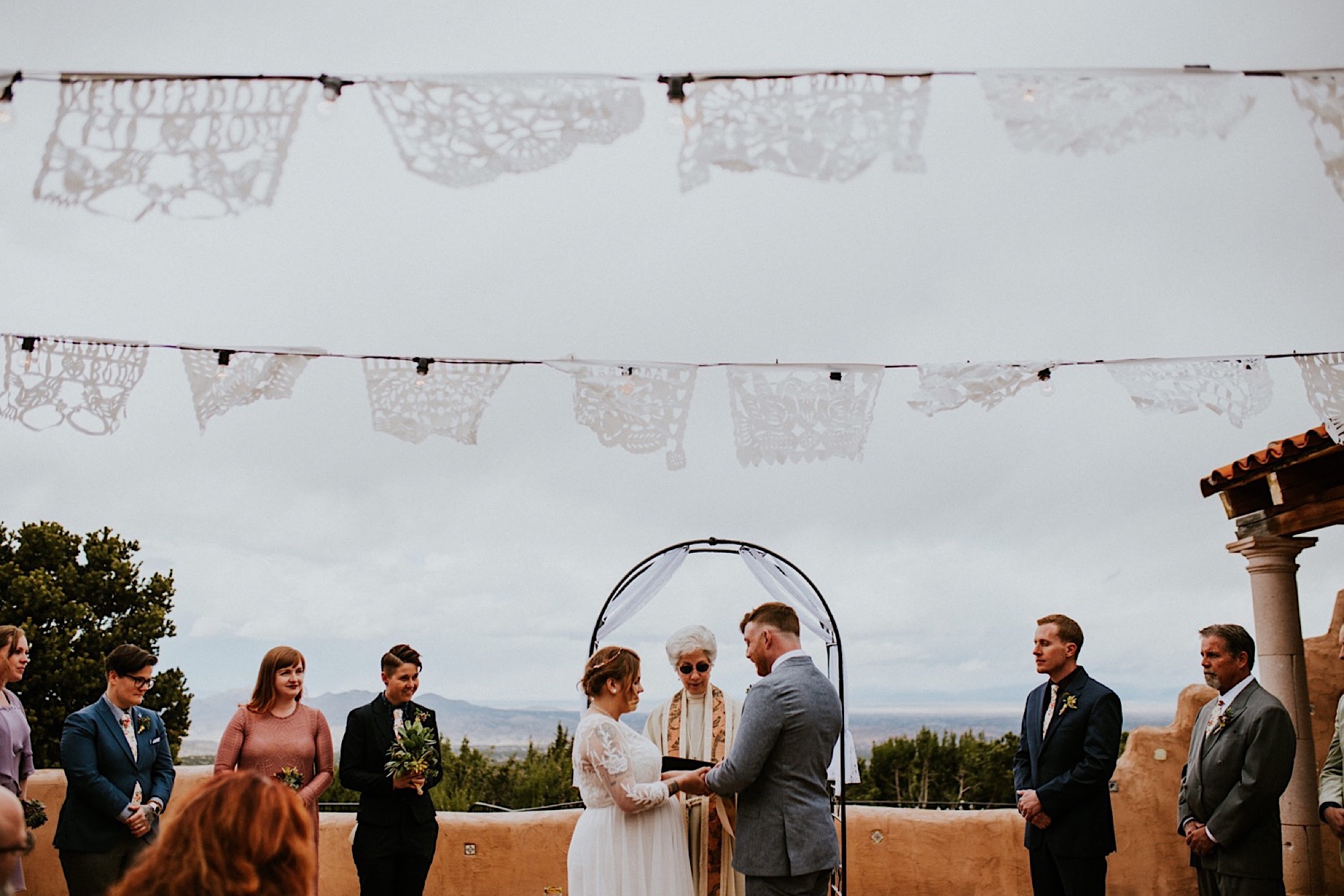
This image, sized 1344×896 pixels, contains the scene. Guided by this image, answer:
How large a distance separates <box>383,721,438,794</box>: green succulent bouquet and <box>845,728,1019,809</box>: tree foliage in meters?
5.68

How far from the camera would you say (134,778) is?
14.1ft

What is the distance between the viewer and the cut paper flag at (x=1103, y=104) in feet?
8.61

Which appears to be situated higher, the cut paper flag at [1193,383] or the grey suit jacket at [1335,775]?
the cut paper flag at [1193,383]

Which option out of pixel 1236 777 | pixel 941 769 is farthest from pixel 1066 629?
pixel 941 769

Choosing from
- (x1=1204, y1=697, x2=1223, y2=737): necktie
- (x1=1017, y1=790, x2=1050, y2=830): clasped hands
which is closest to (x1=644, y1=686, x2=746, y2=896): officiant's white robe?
(x1=1017, y1=790, x2=1050, y2=830): clasped hands

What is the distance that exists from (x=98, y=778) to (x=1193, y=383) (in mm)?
5073

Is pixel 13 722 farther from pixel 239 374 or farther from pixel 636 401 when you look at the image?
pixel 636 401

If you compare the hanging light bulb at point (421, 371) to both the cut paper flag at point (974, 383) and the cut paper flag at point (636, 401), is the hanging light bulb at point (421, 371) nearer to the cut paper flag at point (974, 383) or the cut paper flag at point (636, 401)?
the cut paper flag at point (636, 401)

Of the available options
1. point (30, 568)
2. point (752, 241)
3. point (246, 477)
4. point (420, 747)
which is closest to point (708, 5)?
point (752, 241)

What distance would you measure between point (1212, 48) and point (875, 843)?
5.49 meters

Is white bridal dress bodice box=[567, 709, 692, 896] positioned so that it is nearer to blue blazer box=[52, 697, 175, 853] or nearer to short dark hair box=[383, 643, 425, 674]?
short dark hair box=[383, 643, 425, 674]

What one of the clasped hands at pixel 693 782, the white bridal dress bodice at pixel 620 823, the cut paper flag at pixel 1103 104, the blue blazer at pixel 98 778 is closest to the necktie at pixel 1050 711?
the clasped hands at pixel 693 782

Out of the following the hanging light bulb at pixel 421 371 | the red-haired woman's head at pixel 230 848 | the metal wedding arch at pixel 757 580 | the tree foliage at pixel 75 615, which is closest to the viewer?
the red-haired woman's head at pixel 230 848

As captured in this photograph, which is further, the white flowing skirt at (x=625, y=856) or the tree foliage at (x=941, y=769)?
the tree foliage at (x=941, y=769)
